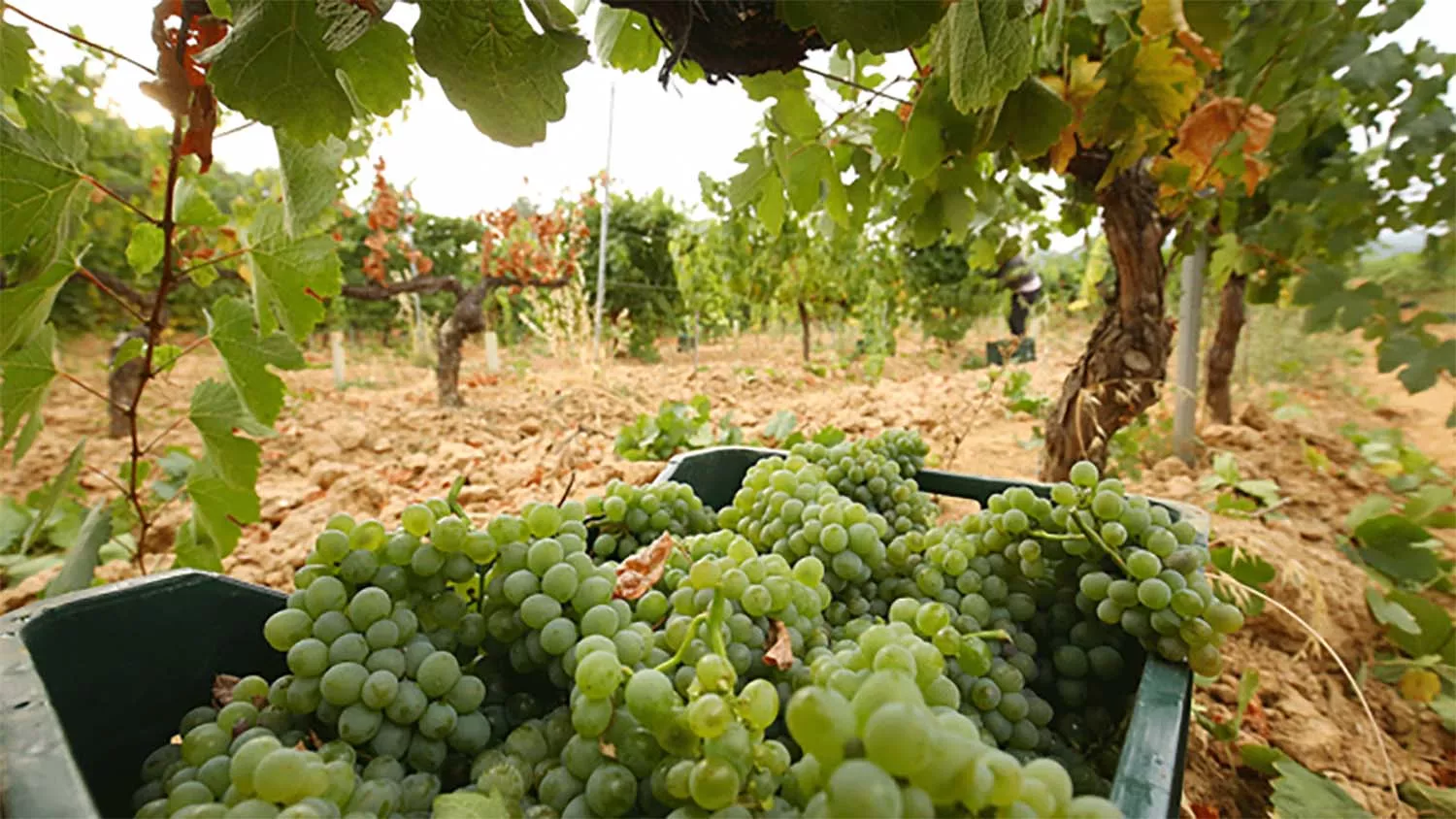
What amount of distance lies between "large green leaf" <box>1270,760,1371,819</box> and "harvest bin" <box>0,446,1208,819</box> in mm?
566

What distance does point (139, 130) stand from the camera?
3594 mm

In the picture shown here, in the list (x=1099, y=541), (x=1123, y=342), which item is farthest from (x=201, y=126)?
(x=1123, y=342)

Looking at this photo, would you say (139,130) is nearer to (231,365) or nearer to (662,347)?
(231,365)

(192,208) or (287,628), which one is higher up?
(192,208)

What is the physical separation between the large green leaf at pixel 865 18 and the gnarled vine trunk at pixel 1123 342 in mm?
1325

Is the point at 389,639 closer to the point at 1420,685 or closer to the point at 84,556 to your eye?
the point at 84,556

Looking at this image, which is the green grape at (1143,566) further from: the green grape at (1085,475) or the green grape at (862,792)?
the green grape at (862,792)

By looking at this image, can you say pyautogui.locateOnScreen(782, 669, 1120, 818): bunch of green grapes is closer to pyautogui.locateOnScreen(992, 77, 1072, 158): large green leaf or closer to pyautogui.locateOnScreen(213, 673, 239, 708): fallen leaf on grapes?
pyautogui.locateOnScreen(213, 673, 239, 708): fallen leaf on grapes

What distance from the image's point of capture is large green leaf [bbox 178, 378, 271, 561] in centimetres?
113

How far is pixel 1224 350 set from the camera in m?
3.81

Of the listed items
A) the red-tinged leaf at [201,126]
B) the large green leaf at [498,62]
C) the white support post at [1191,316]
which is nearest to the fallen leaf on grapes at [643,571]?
the large green leaf at [498,62]

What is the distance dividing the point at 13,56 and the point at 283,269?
37 cm

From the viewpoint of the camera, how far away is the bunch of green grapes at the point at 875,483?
1.07 m

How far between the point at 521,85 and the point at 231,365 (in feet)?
2.73
